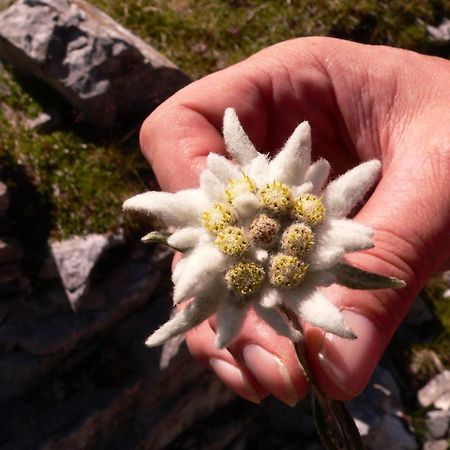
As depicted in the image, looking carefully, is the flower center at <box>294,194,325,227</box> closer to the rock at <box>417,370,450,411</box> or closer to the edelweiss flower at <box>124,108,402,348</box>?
the edelweiss flower at <box>124,108,402,348</box>

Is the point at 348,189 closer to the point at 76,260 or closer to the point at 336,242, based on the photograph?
the point at 336,242

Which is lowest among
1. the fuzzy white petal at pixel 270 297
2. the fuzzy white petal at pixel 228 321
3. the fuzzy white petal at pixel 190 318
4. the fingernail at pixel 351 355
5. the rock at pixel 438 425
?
the rock at pixel 438 425

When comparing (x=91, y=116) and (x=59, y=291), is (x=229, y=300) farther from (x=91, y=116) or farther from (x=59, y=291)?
(x=91, y=116)

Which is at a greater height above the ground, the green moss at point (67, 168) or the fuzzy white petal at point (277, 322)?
the fuzzy white petal at point (277, 322)

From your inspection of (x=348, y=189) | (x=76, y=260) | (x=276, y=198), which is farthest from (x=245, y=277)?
(x=76, y=260)

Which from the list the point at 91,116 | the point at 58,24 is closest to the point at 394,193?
the point at 91,116

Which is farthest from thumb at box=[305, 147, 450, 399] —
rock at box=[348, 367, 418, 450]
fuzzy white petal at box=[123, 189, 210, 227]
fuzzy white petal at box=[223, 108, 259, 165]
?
rock at box=[348, 367, 418, 450]

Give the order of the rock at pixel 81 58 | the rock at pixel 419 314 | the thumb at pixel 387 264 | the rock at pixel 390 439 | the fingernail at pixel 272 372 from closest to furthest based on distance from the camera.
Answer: the thumb at pixel 387 264, the fingernail at pixel 272 372, the rock at pixel 81 58, the rock at pixel 390 439, the rock at pixel 419 314

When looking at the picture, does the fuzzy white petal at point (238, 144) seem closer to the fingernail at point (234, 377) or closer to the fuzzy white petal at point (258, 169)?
the fuzzy white petal at point (258, 169)

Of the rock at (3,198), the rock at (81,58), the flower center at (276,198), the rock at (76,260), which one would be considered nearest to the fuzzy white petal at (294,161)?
the flower center at (276,198)
